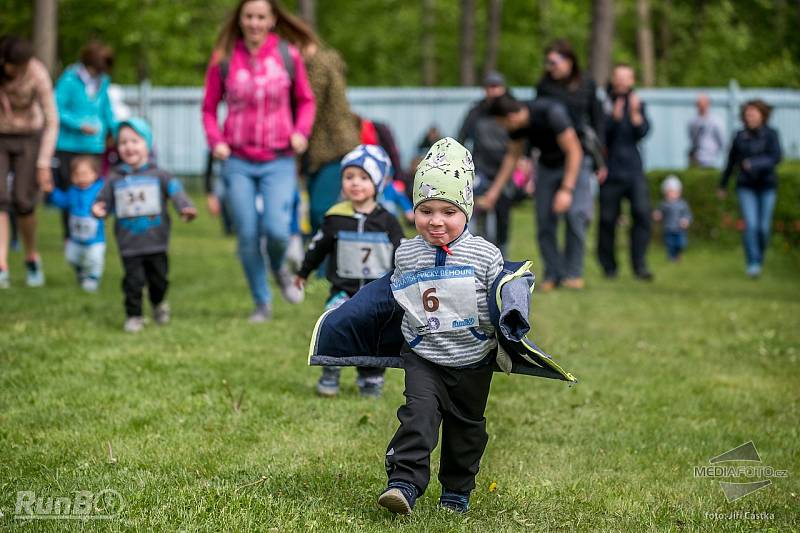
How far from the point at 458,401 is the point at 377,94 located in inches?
1065

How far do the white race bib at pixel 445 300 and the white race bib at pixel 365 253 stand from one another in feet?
6.90

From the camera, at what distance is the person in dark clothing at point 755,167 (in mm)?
14750

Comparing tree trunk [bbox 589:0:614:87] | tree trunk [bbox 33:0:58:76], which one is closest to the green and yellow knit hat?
tree trunk [bbox 33:0:58:76]

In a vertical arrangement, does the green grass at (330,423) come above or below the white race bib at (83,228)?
below

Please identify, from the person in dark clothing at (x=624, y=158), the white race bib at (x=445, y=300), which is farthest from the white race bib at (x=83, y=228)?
the white race bib at (x=445, y=300)

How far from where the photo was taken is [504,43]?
49500mm

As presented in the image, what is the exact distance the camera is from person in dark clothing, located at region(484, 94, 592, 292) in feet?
39.8

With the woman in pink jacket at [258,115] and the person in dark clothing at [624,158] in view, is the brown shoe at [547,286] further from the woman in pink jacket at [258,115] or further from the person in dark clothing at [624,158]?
the woman in pink jacket at [258,115]

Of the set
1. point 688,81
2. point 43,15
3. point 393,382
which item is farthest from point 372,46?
point 393,382

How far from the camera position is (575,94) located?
12836 millimetres

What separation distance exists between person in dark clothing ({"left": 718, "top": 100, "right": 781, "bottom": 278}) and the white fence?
15942mm

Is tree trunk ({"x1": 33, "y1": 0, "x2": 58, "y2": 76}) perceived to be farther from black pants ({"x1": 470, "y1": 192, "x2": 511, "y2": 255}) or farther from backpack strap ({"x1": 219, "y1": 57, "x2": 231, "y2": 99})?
backpack strap ({"x1": 219, "y1": 57, "x2": 231, "y2": 99})

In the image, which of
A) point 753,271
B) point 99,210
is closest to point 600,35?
point 753,271

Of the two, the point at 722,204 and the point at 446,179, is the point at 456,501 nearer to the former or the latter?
the point at 446,179
